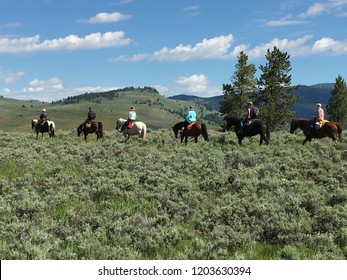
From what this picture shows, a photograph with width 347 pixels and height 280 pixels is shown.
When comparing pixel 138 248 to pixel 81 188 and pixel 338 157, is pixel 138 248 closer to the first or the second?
pixel 81 188

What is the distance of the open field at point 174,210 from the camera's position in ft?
25.6

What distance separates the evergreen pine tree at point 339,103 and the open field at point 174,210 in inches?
2775

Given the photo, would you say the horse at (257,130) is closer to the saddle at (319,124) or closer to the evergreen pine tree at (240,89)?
the saddle at (319,124)

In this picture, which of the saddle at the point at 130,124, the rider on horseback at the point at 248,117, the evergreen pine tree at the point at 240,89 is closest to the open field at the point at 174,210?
the rider on horseback at the point at 248,117

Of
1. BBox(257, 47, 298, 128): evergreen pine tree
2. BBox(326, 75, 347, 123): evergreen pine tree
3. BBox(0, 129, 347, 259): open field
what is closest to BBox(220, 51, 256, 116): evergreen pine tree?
BBox(257, 47, 298, 128): evergreen pine tree

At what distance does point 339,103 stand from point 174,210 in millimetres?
79434

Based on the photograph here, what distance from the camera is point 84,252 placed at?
7.70 m

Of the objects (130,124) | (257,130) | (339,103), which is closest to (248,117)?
(257,130)

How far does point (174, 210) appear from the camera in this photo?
10297mm

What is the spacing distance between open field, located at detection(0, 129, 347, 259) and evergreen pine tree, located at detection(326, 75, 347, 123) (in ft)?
231

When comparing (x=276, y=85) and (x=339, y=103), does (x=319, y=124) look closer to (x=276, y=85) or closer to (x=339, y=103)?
(x=276, y=85)

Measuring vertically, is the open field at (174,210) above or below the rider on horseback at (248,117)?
below

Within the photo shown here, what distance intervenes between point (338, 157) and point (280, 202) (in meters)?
7.88
